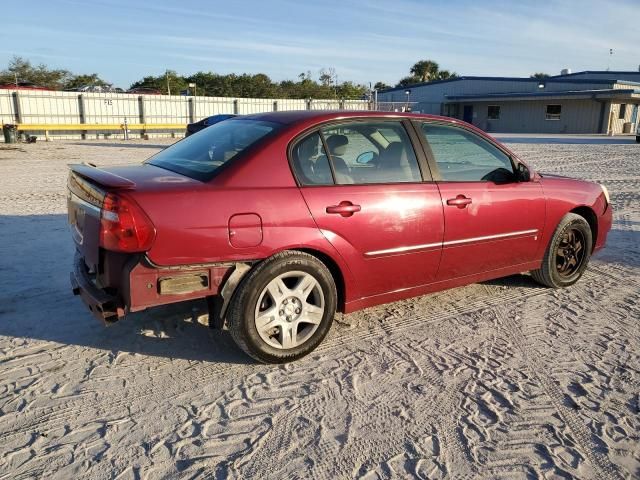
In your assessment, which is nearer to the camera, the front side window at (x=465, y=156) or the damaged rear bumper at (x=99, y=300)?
the damaged rear bumper at (x=99, y=300)

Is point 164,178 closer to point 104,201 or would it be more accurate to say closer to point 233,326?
point 104,201

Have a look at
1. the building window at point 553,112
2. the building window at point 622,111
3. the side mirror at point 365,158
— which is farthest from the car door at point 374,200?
the building window at point 622,111

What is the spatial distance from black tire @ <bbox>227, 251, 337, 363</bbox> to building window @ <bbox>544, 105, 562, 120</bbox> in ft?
139

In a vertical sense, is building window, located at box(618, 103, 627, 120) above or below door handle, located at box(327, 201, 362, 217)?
above

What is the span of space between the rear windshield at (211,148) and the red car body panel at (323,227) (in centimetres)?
11

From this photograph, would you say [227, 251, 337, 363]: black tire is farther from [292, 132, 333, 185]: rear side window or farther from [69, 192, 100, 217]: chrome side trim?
[69, 192, 100, 217]: chrome side trim

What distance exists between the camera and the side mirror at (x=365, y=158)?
149 inches

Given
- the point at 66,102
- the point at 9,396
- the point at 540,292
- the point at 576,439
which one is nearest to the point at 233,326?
the point at 9,396

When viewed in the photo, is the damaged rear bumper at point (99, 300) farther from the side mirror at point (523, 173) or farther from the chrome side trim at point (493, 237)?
the side mirror at point (523, 173)

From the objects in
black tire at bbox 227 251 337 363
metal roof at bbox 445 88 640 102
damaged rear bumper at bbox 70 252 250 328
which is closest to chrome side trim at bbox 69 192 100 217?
damaged rear bumper at bbox 70 252 250 328

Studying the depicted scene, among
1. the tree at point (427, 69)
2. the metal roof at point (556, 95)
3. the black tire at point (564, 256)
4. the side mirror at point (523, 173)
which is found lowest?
the black tire at point (564, 256)

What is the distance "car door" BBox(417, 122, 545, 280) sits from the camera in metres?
4.08

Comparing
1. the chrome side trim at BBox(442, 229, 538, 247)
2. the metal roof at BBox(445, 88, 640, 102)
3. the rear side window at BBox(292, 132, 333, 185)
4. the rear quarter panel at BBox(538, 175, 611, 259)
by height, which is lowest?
the chrome side trim at BBox(442, 229, 538, 247)

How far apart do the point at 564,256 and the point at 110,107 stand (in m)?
29.2
